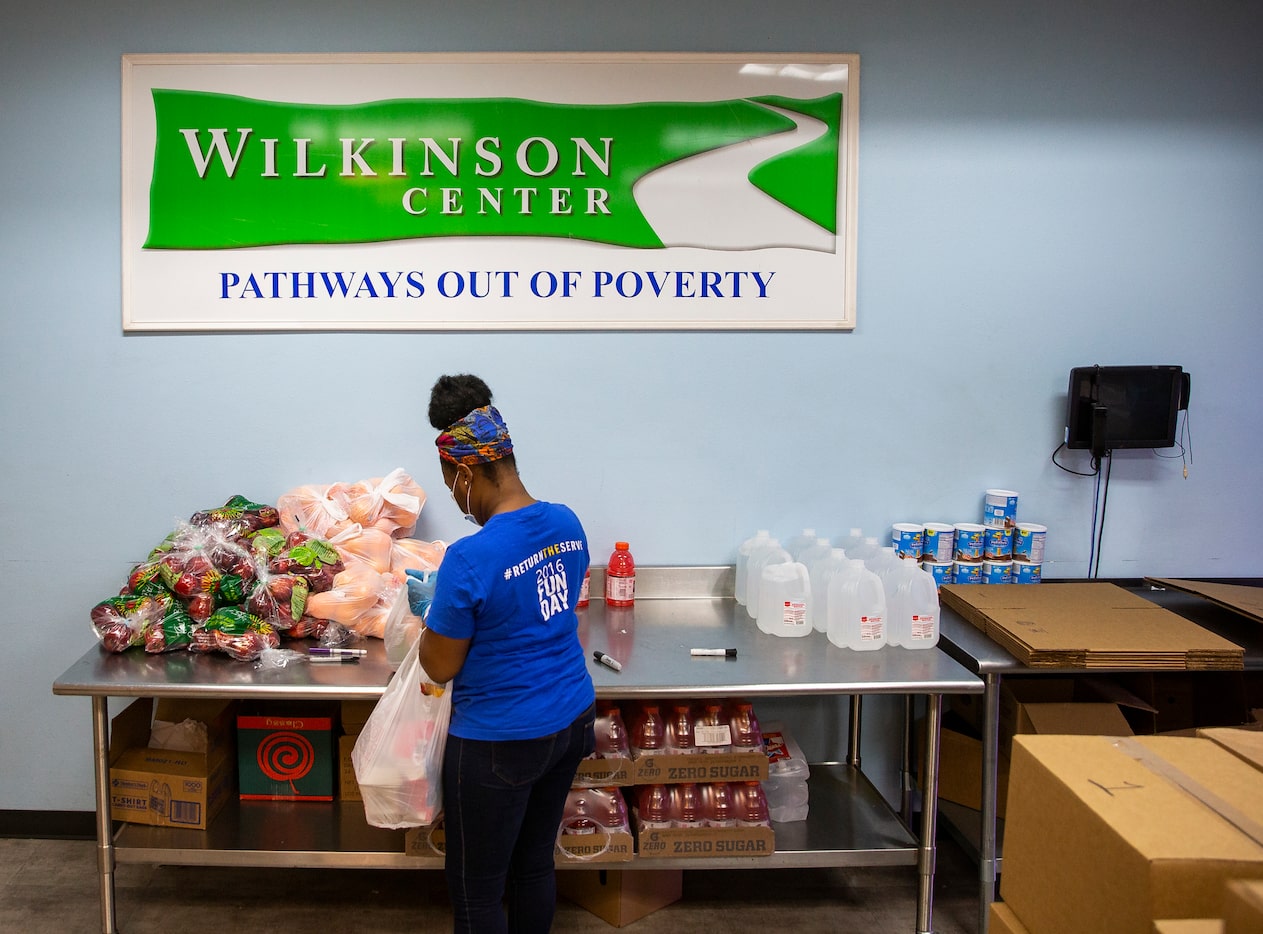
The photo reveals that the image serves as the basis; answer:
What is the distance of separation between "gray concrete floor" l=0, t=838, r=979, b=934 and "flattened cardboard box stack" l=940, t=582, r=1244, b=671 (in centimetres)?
84

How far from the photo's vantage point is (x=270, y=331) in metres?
→ 2.77

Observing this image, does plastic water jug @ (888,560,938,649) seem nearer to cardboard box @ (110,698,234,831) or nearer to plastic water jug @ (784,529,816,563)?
plastic water jug @ (784,529,816,563)

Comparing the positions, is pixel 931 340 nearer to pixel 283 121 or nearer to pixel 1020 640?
pixel 1020 640

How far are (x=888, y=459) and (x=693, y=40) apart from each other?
4.79ft

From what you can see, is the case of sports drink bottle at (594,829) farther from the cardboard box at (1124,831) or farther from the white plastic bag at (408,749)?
the cardboard box at (1124,831)

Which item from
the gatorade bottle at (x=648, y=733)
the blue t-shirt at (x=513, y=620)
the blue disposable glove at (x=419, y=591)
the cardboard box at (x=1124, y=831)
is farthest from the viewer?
the gatorade bottle at (x=648, y=733)

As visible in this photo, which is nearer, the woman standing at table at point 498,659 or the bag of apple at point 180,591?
the woman standing at table at point 498,659

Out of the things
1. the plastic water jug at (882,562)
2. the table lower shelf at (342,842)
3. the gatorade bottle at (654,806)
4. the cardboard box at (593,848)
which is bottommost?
the table lower shelf at (342,842)

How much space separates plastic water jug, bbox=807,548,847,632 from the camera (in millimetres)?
2568

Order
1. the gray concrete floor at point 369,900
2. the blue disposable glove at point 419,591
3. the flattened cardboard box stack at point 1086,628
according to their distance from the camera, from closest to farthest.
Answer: the blue disposable glove at point 419,591
the flattened cardboard box stack at point 1086,628
the gray concrete floor at point 369,900

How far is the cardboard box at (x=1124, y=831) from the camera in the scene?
3.48ft

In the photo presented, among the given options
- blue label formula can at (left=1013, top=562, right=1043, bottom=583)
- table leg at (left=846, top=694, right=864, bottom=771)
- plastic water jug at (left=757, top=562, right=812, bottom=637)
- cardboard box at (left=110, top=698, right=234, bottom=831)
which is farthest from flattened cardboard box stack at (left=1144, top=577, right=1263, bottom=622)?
cardboard box at (left=110, top=698, right=234, bottom=831)

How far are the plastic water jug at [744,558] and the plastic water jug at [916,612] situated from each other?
47 cm

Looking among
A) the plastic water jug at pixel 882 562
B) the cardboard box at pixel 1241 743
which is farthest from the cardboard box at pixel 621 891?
the cardboard box at pixel 1241 743
